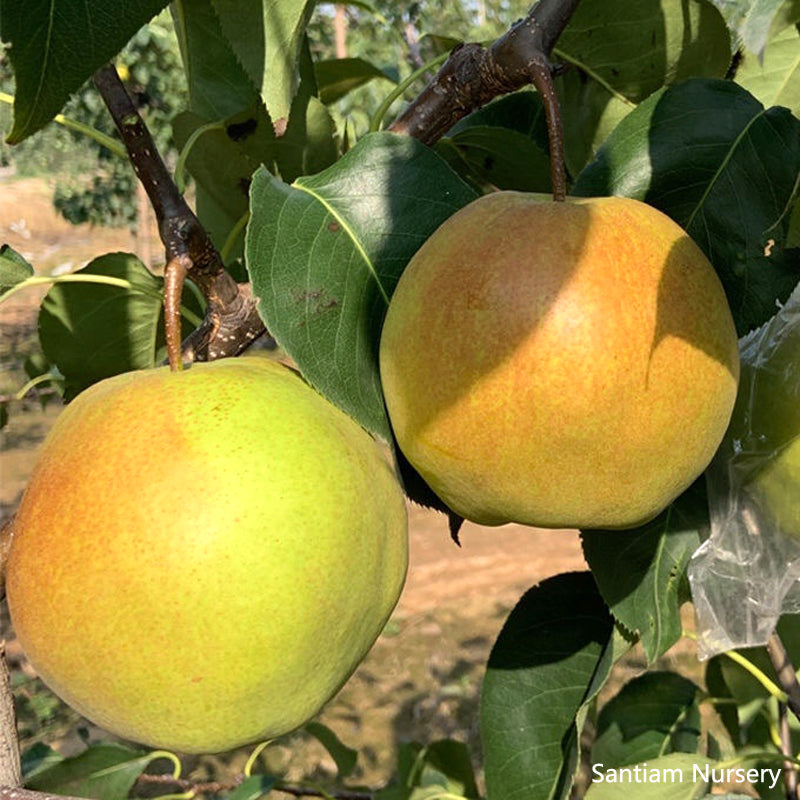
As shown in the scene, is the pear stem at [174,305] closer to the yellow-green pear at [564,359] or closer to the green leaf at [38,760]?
the yellow-green pear at [564,359]

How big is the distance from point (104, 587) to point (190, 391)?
0.15 m

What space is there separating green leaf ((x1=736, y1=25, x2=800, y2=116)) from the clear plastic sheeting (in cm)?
22

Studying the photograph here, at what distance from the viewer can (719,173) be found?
816 mm

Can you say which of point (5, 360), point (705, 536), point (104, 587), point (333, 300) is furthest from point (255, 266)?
point (5, 360)

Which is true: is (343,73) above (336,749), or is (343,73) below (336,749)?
above

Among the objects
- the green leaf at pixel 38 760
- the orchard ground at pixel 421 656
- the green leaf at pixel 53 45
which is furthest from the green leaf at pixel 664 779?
the orchard ground at pixel 421 656

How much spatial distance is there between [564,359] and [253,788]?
32.9 inches

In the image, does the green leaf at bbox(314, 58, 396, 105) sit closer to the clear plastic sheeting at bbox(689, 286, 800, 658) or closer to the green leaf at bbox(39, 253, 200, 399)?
the green leaf at bbox(39, 253, 200, 399)

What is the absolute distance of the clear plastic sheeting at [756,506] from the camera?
870 mm

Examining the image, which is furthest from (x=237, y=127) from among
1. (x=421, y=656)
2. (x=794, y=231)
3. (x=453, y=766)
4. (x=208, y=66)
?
(x=421, y=656)

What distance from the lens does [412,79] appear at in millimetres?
980

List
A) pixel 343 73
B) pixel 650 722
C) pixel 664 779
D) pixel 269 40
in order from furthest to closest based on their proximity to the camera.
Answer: pixel 650 722 < pixel 343 73 < pixel 664 779 < pixel 269 40

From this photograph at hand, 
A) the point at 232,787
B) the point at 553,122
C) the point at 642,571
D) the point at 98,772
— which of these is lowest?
the point at 232,787

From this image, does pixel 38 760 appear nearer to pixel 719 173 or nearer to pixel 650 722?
pixel 650 722
